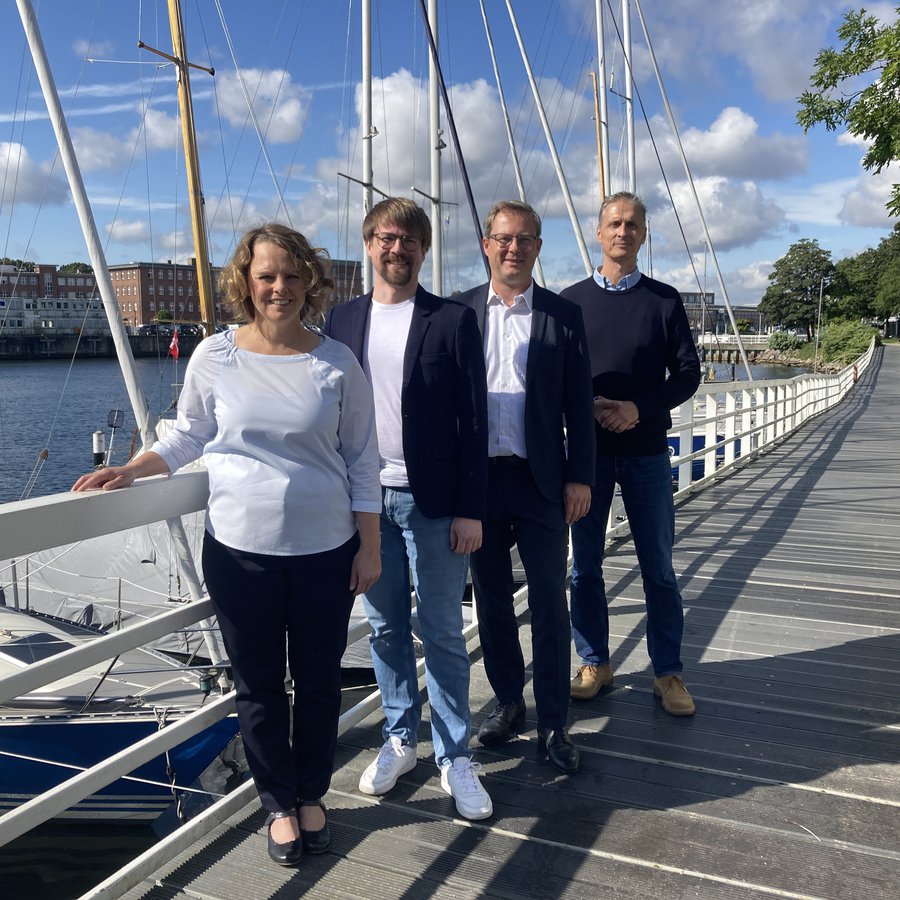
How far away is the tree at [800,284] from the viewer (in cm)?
9200

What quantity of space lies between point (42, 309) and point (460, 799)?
3844 inches

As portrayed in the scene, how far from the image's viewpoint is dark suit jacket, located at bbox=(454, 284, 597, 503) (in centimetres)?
268

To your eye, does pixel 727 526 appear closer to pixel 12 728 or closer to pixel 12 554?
pixel 12 728

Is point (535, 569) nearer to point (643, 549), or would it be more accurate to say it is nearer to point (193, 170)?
point (643, 549)

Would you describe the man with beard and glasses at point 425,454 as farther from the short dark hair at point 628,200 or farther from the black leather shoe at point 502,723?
the short dark hair at point 628,200

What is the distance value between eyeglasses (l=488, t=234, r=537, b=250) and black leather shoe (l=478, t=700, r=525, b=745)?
5.28 ft

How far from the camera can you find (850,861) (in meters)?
2.24

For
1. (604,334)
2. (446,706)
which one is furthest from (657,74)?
(446,706)

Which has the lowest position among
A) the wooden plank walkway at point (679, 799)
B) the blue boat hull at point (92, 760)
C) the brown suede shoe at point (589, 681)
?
the blue boat hull at point (92, 760)

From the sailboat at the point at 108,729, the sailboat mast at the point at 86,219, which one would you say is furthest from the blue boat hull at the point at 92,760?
the sailboat mast at the point at 86,219

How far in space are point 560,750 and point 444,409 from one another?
122cm

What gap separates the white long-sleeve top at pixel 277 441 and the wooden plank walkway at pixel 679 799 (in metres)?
0.89

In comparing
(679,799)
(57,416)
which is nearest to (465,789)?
(679,799)

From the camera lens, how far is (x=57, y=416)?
32500mm
